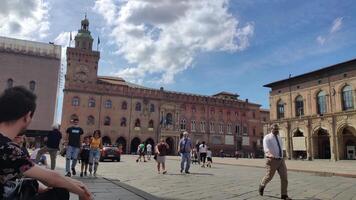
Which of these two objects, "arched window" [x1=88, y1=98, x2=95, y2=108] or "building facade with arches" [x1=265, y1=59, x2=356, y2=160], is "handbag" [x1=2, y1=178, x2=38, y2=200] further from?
"arched window" [x1=88, y1=98, x2=95, y2=108]

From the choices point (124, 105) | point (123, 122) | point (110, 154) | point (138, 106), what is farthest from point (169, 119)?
point (110, 154)

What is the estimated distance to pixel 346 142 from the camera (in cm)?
3722

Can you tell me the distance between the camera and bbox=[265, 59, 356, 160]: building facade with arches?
36.1m

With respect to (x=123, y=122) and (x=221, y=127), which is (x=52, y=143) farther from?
(x=221, y=127)

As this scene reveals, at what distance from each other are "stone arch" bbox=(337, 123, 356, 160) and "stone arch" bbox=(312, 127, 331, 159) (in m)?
2.25

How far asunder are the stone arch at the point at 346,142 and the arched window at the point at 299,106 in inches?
234

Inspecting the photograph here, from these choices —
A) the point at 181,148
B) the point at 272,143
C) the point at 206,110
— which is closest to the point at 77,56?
the point at 206,110

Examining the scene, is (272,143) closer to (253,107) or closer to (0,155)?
(0,155)

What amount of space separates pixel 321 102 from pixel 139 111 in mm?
28525

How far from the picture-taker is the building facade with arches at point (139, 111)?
5178 cm

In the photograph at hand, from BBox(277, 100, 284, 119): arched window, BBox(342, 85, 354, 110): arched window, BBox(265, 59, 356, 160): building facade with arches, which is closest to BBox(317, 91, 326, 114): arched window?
BBox(265, 59, 356, 160): building facade with arches

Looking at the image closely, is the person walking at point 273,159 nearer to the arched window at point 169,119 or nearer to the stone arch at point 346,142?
the stone arch at point 346,142

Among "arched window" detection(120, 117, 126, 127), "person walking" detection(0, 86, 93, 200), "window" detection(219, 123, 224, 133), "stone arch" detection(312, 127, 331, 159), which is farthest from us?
"window" detection(219, 123, 224, 133)

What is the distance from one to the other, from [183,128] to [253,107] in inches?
701
